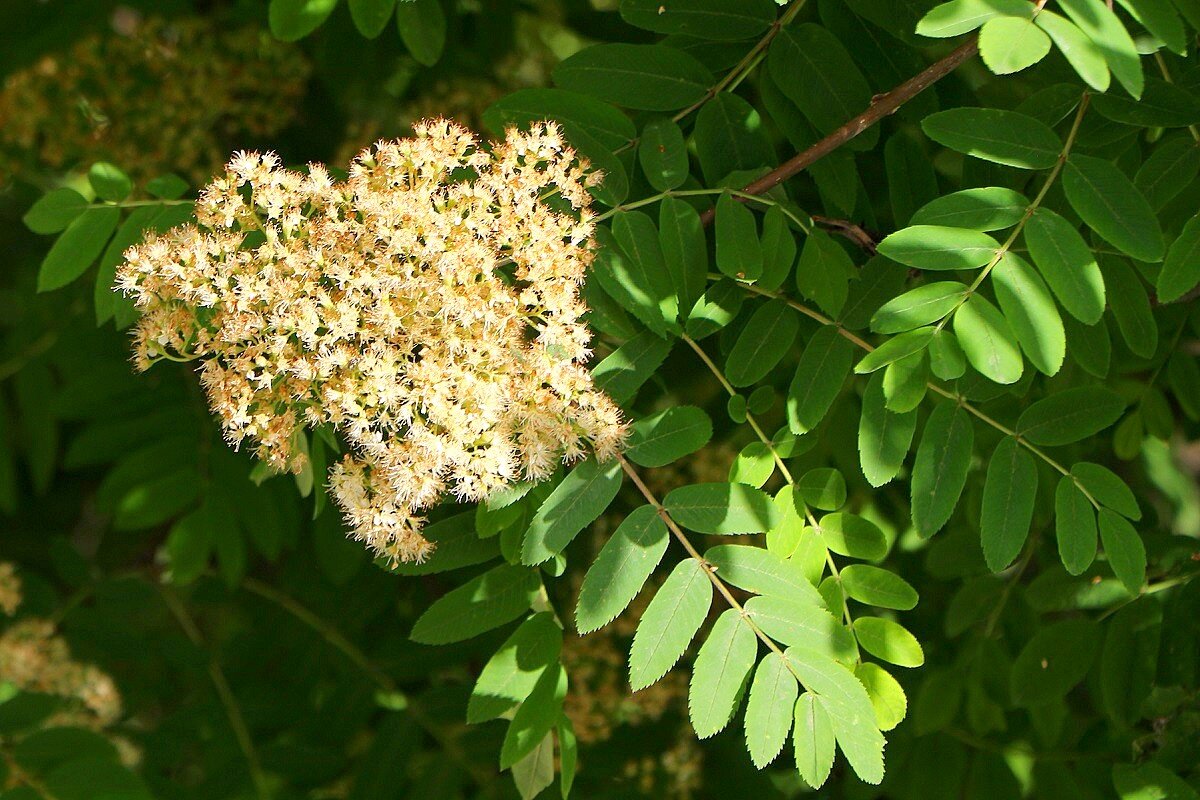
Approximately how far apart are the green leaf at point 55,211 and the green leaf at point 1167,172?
218 cm

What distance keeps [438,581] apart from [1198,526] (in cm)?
310

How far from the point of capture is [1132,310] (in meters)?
2.35

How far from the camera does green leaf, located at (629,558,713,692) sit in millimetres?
1979

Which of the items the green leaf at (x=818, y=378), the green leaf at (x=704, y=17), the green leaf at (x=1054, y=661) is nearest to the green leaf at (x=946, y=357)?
the green leaf at (x=818, y=378)

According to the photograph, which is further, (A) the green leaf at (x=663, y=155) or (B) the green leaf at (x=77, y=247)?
(B) the green leaf at (x=77, y=247)

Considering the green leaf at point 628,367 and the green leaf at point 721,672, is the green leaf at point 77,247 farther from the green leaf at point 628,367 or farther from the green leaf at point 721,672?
the green leaf at point 721,672

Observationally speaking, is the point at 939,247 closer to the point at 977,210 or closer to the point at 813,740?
the point at 977,210

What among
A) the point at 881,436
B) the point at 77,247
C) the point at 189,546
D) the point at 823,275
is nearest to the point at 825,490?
the point at 881,436

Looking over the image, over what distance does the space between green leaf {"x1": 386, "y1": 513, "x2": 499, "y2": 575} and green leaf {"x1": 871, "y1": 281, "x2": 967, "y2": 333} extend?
866mm

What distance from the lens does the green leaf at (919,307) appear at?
1958 millimetres

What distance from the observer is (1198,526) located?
4648 millimetres

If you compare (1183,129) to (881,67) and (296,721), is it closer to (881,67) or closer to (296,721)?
(881,67)

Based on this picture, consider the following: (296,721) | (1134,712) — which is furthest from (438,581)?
(1134,712)

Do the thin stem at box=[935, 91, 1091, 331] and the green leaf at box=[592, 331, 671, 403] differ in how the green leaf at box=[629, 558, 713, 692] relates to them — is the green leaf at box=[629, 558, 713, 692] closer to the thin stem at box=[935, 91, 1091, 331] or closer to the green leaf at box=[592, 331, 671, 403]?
the green leaf at box=[592, 331, 671, 403]
